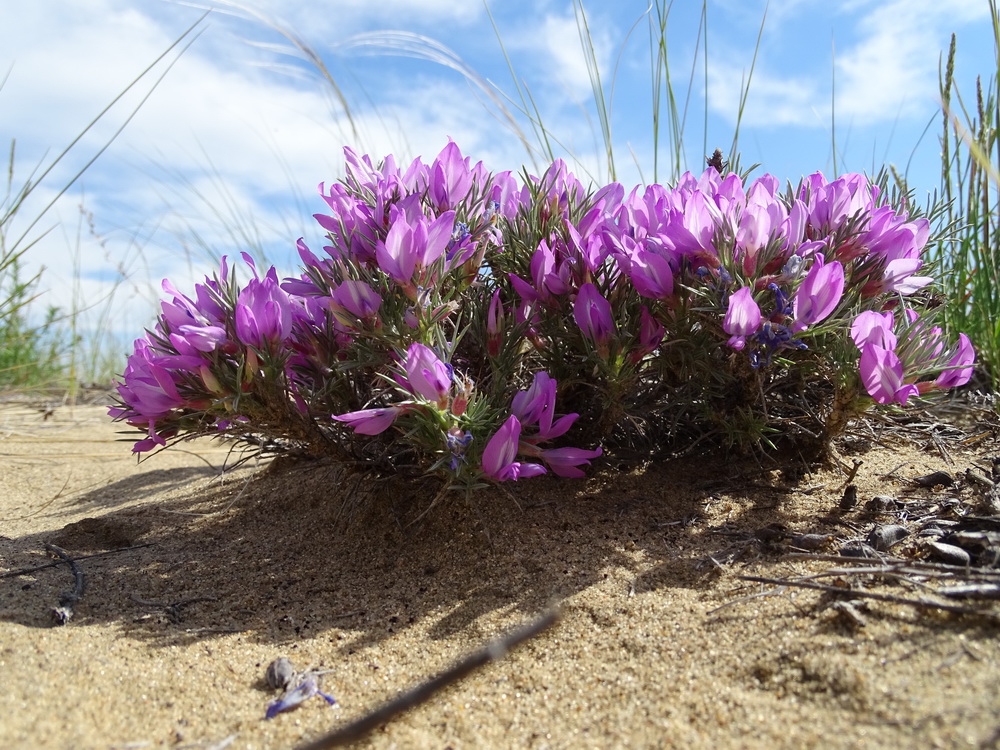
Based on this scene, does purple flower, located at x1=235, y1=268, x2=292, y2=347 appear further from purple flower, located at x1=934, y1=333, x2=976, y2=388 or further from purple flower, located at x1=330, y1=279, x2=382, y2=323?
purple flower, located at x1=934, y1=333, x2=976, y2=388

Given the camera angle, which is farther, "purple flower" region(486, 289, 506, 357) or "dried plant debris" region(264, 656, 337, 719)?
"purple flower" region(486, 289, 506, 357)

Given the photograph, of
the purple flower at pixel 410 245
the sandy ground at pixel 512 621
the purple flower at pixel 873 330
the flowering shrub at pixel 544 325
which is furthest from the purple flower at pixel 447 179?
the purple flower at pixel 873 330

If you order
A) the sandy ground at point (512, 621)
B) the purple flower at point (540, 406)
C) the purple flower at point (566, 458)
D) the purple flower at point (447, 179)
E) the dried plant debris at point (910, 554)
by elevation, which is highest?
the purple flower at point (447, 179)

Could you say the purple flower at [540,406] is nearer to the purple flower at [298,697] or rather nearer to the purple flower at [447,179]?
the purple flower at [447,179]

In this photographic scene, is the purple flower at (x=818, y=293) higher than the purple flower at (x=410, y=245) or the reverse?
the reverse

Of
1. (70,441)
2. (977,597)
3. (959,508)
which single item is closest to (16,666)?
(977,597)

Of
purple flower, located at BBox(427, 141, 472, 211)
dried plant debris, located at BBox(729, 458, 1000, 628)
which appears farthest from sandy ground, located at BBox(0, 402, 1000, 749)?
purple flower, located at BBox(427, 141, 472, 211)

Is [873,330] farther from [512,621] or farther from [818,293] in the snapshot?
[512,621]

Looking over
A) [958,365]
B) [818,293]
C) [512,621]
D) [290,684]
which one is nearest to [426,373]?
[512,621]
